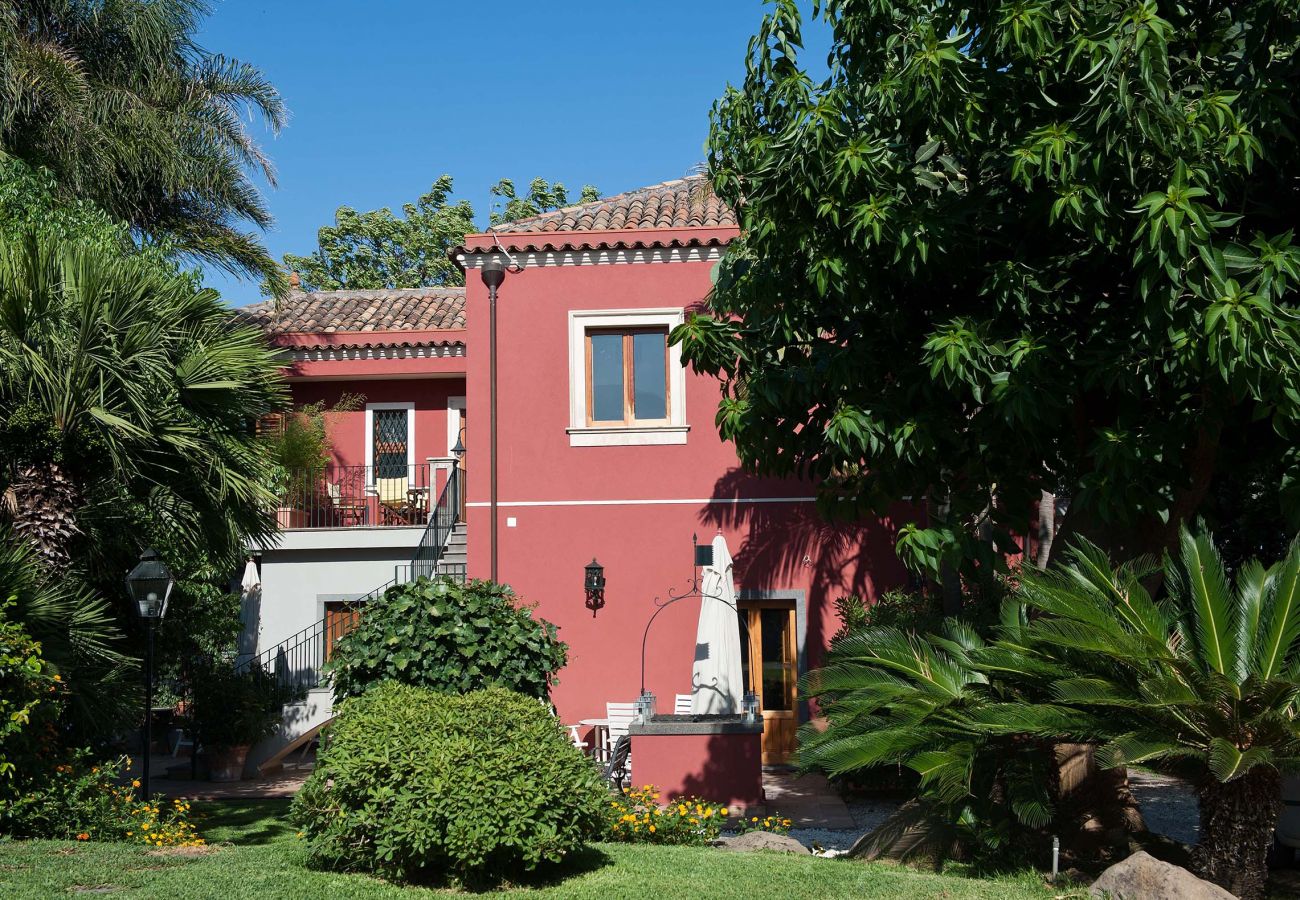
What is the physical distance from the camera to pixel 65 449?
973cm

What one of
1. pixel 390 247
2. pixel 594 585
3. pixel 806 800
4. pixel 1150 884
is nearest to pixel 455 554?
pixel 594 585

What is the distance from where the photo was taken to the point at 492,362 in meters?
15.7

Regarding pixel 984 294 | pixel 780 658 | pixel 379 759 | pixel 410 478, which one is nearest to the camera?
pixel 379 759

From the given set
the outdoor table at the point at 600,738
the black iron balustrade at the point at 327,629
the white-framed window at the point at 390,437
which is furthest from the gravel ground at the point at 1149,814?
the white-framed window at the point at 390,437

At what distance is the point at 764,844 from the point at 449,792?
319 centimetres

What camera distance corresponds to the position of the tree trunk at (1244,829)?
7082mm

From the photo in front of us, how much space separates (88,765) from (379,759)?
163 inches

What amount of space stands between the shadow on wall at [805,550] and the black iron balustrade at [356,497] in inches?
223

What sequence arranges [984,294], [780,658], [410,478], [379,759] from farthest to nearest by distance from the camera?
[410,478]
[780,658]
[984,294]
[379,759]

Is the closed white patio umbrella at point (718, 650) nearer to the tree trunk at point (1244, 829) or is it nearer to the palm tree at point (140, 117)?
the tree trunk at point (1244, 829)

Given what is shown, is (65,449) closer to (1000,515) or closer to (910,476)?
(910,476)

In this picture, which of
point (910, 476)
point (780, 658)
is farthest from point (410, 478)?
point (910, 476)

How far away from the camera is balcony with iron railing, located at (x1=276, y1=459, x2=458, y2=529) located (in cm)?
1850

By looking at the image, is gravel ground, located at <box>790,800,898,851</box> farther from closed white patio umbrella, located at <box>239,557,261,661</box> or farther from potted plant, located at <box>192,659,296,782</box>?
closed white patio umbrella, located at <box>239,557,261,661</box>
